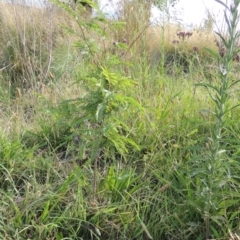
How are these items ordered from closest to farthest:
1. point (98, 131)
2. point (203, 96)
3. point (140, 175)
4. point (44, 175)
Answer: point (98, 131)
point (140, 175)
point (44, 175)
point (203, 96)

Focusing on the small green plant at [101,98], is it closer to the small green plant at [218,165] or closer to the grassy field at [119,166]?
the grassy field at [119,166]

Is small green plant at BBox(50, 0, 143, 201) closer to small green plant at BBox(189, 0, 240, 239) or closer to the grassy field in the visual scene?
the grassy field

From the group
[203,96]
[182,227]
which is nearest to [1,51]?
[203,96]

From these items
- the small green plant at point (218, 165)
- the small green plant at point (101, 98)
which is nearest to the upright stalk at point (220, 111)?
the small green plant at point (218, 165)

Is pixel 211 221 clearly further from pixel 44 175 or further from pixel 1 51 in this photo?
pixel 1 51

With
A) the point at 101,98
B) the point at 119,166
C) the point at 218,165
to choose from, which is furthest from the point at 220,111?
the point at 119,166

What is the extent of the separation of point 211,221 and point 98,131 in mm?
634

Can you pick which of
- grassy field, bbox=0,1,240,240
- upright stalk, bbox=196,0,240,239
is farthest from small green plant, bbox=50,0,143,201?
upright stalk, bbox=196,0,240,239

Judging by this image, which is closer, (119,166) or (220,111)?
(220,111)

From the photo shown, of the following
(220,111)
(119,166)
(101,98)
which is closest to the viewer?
(220,111)

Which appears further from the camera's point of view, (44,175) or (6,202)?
(44,175)

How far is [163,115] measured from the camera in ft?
7.78

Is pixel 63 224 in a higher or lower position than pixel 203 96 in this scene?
lower

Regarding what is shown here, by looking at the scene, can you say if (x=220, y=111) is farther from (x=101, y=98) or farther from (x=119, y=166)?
(x=119, y=166)
